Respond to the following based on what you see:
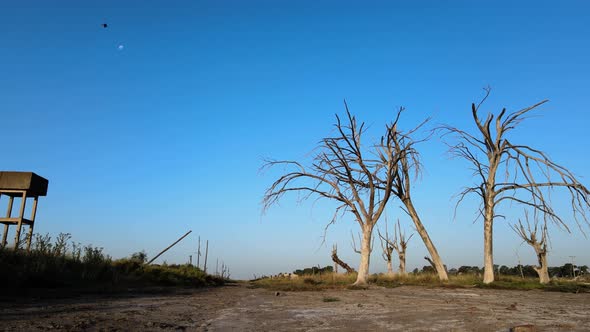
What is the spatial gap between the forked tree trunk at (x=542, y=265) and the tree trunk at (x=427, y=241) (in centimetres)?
658

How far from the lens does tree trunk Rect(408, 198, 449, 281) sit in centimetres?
1938

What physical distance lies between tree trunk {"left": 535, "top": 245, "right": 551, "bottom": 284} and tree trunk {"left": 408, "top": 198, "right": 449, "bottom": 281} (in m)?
6.58

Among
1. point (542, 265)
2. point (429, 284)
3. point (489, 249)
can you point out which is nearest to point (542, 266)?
point (542, 265)

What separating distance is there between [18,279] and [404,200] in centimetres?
1646

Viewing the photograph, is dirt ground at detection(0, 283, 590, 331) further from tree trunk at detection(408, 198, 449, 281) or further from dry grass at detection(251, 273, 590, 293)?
tree trunk at detection(408, 198, 449, 281)

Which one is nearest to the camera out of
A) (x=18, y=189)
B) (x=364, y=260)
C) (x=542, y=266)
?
(x=18, y=189)

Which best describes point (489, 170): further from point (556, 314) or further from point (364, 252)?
point (556, 314)

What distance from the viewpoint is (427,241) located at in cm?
1962

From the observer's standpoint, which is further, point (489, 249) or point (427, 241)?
point (427, 241)

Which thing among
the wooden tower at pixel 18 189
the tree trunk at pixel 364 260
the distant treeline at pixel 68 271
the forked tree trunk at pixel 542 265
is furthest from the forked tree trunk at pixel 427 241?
the wooden tower at pixel 18 189

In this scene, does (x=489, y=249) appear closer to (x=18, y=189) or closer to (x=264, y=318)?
(x=264, y=318)

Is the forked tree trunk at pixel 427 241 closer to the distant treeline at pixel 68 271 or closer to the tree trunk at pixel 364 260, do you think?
the tree trunk at pixel 364 260

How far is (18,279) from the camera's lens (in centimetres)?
908

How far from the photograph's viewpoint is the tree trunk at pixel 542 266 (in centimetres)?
2171
